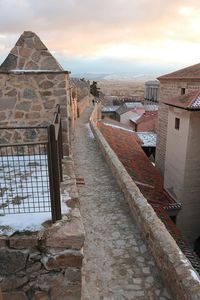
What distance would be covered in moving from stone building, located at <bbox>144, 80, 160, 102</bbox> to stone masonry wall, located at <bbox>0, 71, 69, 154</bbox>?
48828 millimetres

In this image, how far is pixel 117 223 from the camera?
5.51m

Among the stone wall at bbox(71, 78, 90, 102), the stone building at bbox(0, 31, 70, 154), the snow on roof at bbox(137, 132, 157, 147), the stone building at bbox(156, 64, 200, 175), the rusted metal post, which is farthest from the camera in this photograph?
the stone wall at bbox(71, 78, 90, 102)

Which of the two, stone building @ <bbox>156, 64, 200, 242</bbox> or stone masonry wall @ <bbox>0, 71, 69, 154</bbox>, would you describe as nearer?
stone masonry wall @ <bbox>0, 71, 69, 154</bbox>

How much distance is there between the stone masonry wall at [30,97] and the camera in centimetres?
579

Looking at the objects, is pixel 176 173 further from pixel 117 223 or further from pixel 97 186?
pixel 117 223

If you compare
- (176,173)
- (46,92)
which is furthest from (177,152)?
(46,92)

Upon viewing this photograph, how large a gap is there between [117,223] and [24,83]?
3.38 metres

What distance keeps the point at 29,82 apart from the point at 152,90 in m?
52.5

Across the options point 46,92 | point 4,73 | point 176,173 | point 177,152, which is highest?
point 4,73

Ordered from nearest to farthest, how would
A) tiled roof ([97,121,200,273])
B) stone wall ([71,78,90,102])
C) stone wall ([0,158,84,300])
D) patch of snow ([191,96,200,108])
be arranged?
stone wall ([0,158,84,300]) < tiled roof ([97,121,200,273]) < patch of snow ([191,96,200,108]) < stone wall ([71,78,90,102])

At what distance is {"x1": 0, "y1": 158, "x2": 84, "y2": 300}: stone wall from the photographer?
10.4ft

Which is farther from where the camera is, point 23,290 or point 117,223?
point 117,223

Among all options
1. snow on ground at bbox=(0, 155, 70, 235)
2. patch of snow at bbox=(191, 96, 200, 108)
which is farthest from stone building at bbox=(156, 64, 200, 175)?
snow on ground at bbox=(0, 155, 70, 235)

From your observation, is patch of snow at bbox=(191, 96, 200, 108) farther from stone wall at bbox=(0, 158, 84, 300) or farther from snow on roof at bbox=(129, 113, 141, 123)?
snow on roof at bbox=(129, 113, 141, 123)
